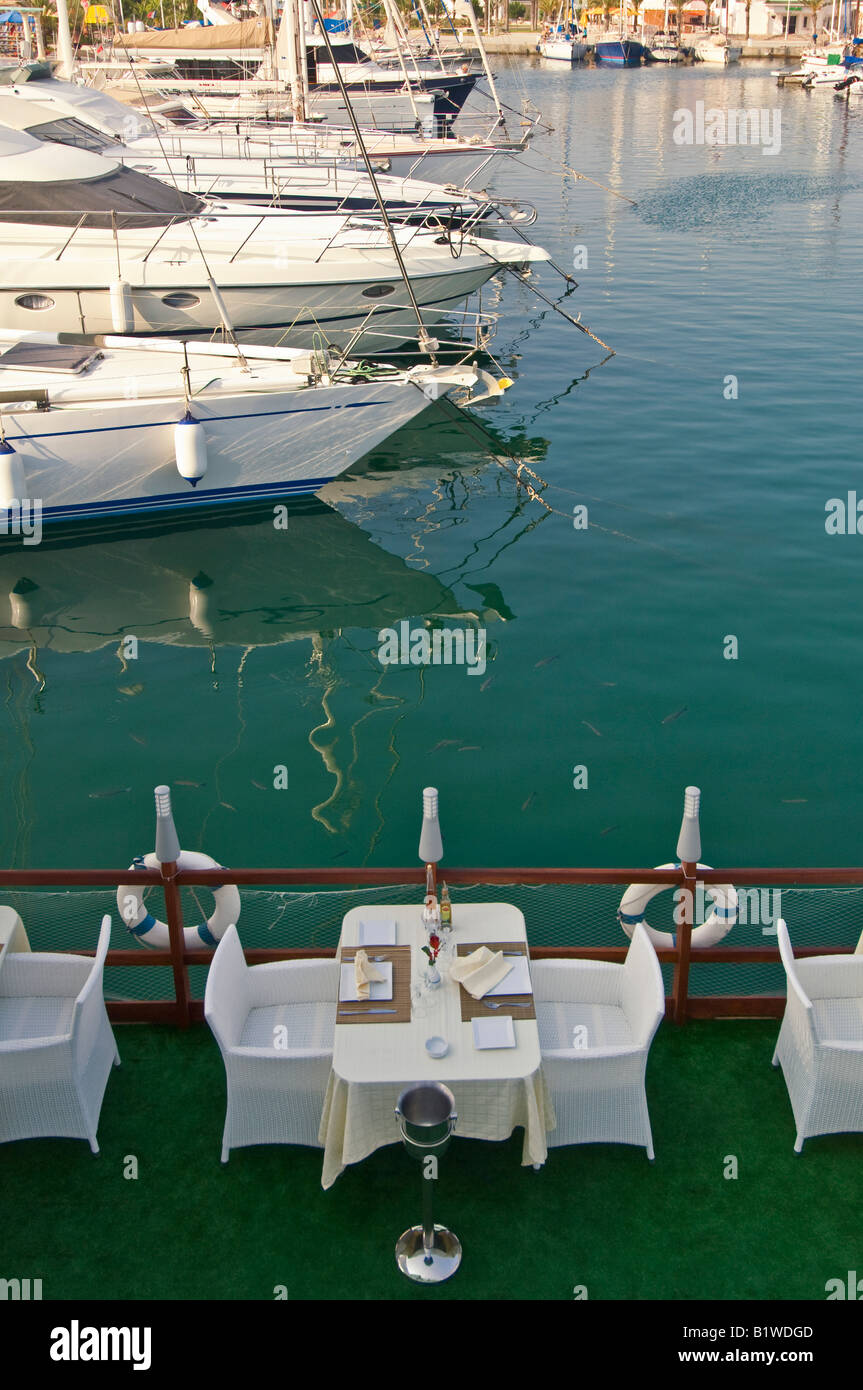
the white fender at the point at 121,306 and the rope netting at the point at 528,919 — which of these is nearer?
the rope netting at the point at 528,919

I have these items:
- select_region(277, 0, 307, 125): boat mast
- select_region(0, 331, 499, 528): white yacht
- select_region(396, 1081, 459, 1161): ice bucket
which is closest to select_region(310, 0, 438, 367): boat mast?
select_region(0, 331, 499, 528): white yacht

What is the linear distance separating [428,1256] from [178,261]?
52.9ft

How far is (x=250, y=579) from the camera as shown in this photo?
14797 millimetres

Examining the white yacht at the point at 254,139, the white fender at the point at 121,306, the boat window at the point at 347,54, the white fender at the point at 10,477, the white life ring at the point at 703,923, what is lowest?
the white life ring at the point at 703,923

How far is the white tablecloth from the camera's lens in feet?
17.8

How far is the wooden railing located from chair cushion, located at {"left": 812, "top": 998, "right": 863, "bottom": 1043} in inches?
17.3

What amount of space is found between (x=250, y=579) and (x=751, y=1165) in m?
10.4

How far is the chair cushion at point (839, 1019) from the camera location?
6062 mm

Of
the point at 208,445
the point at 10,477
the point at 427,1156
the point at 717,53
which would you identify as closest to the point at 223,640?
the point at 208,445

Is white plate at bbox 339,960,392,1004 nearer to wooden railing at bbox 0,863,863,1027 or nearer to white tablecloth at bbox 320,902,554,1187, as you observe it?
white tablecloth at bbox 320,902,554,1187

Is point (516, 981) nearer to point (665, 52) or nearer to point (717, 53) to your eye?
point (717, 53)

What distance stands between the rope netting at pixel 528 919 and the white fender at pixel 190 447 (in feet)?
26.7

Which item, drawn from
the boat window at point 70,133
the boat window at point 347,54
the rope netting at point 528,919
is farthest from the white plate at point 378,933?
the boat window at point 347,54

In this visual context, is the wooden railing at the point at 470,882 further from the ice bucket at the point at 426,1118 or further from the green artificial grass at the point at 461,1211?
the ice bucket at the point at 426,1118
